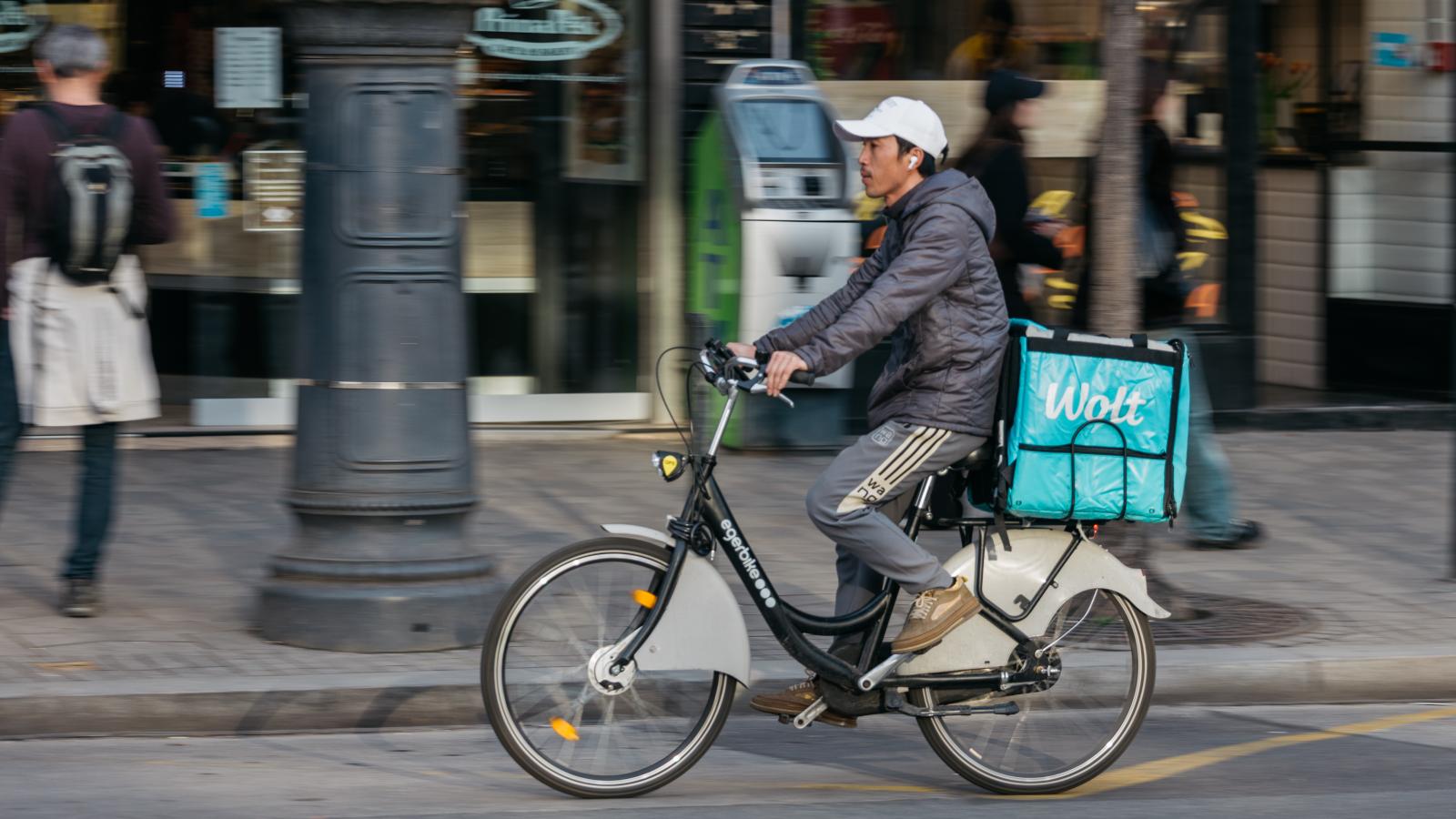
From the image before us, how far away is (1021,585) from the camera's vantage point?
5.45 metres

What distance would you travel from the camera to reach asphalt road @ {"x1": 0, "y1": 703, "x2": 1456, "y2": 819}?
5.28 meters

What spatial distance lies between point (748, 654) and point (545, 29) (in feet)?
20.1

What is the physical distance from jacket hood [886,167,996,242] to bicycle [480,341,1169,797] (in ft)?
1.81

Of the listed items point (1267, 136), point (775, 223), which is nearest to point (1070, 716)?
point (775, 223)

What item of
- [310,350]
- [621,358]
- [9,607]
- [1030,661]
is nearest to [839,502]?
[1030,661]

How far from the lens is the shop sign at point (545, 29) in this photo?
1066 cm

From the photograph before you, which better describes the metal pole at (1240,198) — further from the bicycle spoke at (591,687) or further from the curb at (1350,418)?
the bicycle spoke at (591,687)

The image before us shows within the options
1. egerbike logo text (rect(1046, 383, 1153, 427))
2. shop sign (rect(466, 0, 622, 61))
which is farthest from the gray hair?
shop sign (rect(466, 0, 622, 61))

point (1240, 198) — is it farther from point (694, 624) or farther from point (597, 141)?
point (694, 624)

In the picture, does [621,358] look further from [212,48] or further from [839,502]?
[839,502]

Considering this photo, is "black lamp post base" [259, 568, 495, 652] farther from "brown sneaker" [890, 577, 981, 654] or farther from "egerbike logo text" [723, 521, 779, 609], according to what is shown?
"brown sneaker" [890, 577, 981, 654]

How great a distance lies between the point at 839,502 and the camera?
17.1ft

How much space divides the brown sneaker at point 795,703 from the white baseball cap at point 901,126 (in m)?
1.41

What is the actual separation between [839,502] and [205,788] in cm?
181
